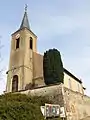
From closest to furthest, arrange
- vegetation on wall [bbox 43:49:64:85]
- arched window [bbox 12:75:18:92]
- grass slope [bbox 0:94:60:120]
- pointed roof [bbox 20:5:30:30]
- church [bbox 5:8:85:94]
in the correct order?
grass slope [bbox 0:94:60:120]
vegetation on wall [bbox 43:49:64:85]
church [bbox 5:8:85:94]
arched window [bbox 12:75:18:92]
pointed roof [bbox 20:5:30:30]

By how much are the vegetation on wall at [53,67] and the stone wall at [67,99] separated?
3.16m

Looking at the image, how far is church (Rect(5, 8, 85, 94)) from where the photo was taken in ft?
98.1

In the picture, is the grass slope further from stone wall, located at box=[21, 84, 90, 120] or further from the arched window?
the arched window

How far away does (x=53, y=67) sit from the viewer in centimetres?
2584

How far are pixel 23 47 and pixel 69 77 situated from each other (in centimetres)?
927

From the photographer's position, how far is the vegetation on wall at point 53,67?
81.0 ft

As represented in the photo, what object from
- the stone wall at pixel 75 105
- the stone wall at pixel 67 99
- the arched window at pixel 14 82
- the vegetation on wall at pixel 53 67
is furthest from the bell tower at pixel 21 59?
the stone wall at pixel 75 105

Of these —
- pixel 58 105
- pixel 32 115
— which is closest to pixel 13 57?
pixel 58 105

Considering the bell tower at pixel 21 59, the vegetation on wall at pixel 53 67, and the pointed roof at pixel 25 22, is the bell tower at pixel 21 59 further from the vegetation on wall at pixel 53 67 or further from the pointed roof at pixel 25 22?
the vegetation on wall at pixel 53 67

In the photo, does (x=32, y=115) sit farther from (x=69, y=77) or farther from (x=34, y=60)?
(x=69, y=77)

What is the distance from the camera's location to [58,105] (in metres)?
19.2

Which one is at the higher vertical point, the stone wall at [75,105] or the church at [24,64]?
the church at [24,64]

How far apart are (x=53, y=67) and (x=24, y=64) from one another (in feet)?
20.1

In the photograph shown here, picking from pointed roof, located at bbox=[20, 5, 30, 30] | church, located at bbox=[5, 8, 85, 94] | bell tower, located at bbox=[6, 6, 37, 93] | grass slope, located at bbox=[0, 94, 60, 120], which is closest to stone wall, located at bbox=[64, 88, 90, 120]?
grass slope, located at bbox=[0, 94, 60, 120]
